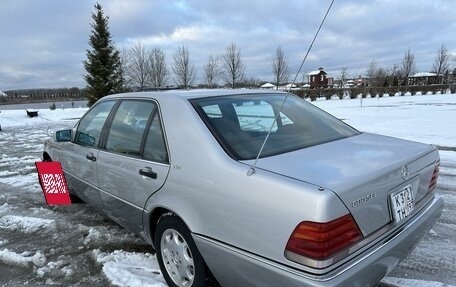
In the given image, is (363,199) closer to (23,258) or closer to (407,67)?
(23,258)

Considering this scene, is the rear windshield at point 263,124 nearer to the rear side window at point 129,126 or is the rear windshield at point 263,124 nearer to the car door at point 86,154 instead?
the rear side window at point 129,126

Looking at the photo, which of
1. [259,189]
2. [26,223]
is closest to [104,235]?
[26,223]

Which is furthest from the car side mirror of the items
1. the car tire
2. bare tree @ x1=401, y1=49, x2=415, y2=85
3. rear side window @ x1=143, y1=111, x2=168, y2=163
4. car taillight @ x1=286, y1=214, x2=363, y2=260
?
bare tree @ x1=401, y1=49, x2=415, y2=85

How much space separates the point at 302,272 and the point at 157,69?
4250 centimetres

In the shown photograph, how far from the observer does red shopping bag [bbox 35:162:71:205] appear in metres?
4.82

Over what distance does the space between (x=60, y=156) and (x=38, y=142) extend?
8845 millimetres

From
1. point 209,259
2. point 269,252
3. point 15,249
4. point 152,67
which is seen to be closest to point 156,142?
point 209,259

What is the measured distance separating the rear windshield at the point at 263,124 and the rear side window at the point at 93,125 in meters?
1.40

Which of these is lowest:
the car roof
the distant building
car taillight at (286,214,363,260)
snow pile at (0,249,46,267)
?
snow pile at (0,249,46,267)

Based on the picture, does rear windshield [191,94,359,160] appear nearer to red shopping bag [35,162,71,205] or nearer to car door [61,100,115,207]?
car door [61,100,115,207]

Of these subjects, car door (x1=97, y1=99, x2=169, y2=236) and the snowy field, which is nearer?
car door (x1=97, y1=99, x2=169, y2=236)

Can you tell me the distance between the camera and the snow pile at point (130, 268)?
3.09m

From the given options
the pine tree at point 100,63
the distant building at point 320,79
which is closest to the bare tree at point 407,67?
the distant building at point 320,79

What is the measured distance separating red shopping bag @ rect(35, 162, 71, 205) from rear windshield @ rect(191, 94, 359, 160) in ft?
9.12
